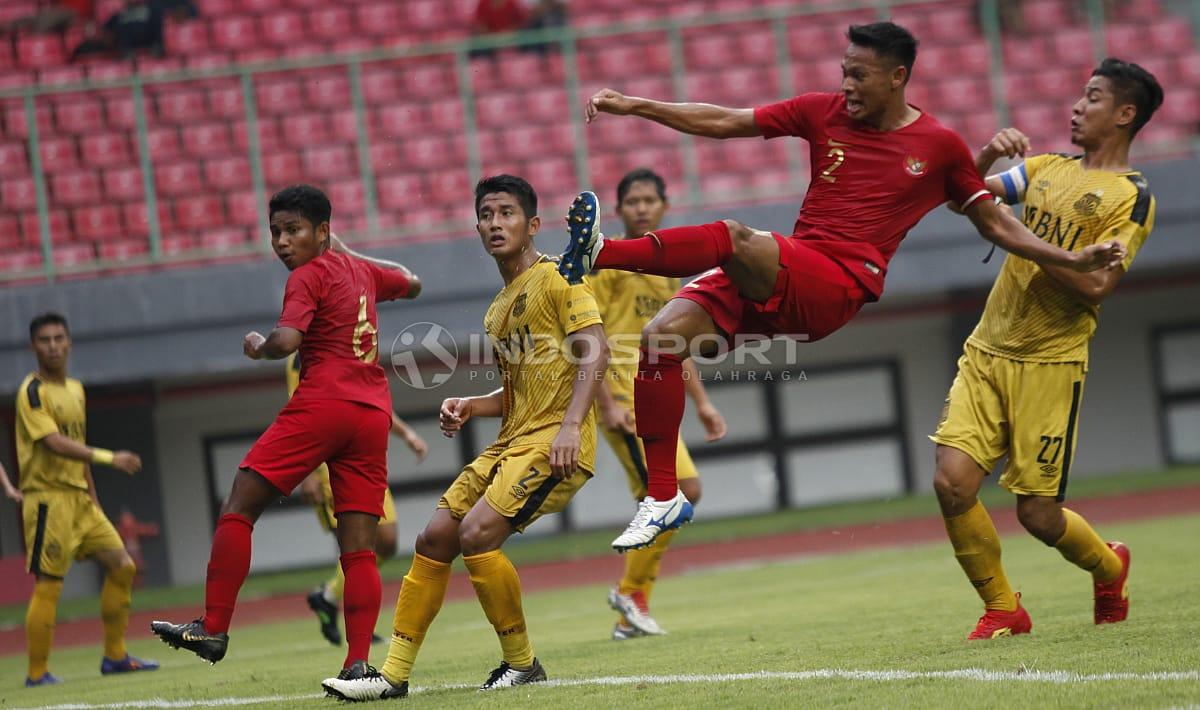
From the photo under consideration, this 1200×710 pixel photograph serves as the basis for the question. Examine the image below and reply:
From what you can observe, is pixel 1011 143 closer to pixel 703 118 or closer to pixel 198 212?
pixel 703 118

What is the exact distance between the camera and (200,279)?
47.2 feet

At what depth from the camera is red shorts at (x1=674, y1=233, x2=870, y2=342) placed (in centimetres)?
540

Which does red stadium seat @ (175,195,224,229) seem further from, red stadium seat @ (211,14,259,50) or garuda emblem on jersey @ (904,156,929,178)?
garuda emblem on jersey @ (904,156,929,178)

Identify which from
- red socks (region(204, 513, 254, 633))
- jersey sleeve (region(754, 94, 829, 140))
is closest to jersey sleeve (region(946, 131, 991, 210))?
jersey sleeve (region(754, 94, 829, 140))

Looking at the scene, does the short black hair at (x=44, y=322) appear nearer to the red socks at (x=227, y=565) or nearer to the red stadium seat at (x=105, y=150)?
the red socks at (x=227, y=565)

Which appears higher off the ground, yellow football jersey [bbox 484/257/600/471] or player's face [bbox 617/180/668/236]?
player's face [bbox 617/180/668/236]

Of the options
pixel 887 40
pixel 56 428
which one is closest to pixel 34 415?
pixel 56 428

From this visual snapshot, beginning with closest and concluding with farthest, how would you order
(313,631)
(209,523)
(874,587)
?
(874,587)
(313,631)
(209,523)

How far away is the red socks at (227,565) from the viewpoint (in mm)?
5617

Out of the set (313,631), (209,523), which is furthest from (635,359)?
(209,523)

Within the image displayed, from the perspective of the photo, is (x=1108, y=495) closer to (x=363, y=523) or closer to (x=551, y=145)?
(x=551, y=145)

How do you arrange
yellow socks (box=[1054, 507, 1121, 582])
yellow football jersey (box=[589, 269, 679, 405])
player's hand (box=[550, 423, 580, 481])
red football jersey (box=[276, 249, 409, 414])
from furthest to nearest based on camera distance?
1. yellow football jersey (box=[589, 269, 679, 405])
2. yellow socks (box=[1054, 507, 1121, 582])
3. red football jersey (box=[276, 249, 409, 414])
4. player's hand (box=[550, 423, 580, 481])

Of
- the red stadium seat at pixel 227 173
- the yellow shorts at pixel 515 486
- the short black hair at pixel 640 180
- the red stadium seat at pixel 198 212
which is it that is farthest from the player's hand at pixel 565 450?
the red stadium seat at pixel 227 173

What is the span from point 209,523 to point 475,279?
18.0 feet
